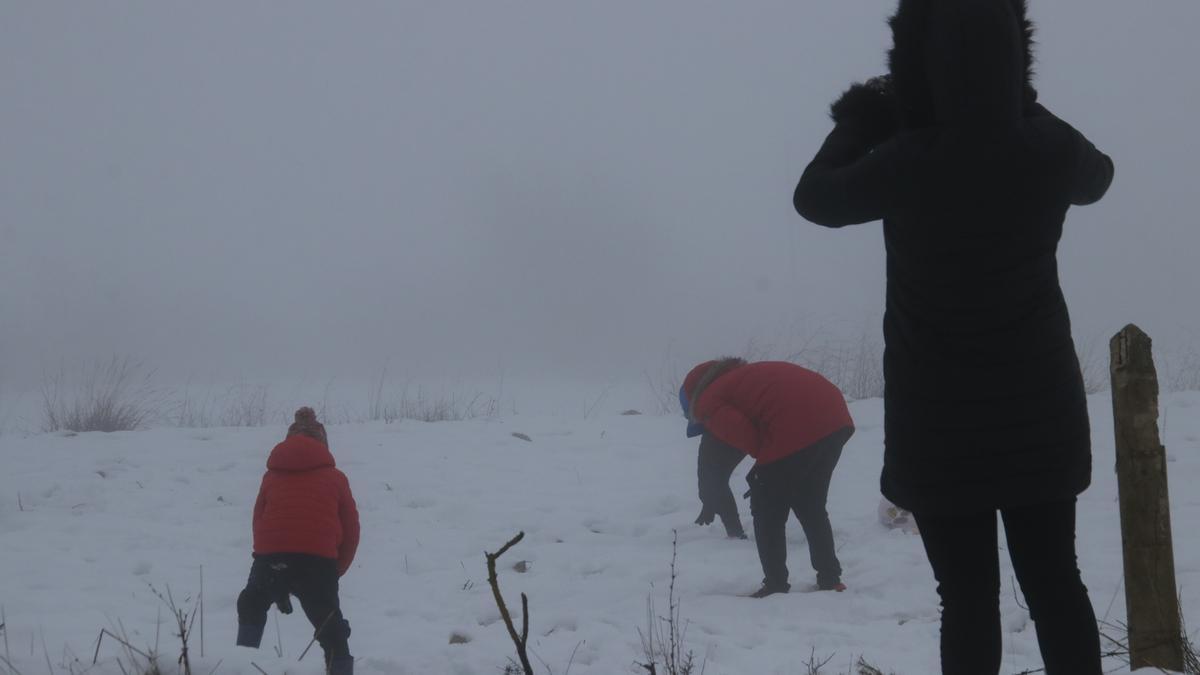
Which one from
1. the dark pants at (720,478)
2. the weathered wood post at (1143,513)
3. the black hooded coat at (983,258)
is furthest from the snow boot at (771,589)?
the black hooded coat at (983,258)

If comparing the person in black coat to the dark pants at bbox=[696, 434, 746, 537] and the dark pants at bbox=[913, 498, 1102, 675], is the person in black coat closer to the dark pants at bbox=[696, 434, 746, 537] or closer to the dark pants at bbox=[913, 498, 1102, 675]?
the dark pants at bbox=[913, 498, 1102, 675]

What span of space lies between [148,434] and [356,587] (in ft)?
18.7

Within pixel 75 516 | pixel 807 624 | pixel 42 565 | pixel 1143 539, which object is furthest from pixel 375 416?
pixel 1143 539

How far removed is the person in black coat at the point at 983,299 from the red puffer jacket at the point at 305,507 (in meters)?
3.45

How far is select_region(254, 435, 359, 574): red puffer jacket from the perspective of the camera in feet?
15.9

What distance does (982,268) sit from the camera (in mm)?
2059

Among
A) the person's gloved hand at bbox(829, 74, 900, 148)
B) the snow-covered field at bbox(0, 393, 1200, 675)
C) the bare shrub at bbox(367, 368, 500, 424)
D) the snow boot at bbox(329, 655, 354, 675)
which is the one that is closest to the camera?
the person's gloved hand at bbox(829, 74, 900, 148)

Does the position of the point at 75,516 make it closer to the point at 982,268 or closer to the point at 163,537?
the point at 163,537

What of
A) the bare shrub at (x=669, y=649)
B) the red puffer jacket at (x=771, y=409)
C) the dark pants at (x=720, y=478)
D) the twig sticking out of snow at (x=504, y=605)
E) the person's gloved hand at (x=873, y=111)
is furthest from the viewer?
the dark pants at (x=720, y=478)

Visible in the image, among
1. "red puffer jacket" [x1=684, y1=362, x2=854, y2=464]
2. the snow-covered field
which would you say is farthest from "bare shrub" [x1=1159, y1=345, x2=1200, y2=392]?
"red puffer jacket" [x1=684, y1=362, x2=854, y2=464]

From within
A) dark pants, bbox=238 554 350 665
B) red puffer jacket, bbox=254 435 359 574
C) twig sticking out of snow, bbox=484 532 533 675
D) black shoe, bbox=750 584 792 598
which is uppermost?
twig sticking out of snow, bbox=484 532 533 675

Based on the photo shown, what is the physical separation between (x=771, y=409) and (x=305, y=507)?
2.82 metres

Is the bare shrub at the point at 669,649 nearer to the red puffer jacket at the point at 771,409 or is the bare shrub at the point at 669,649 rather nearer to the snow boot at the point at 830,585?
the snow boot at the point at 830,585

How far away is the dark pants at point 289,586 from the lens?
4820 mm
